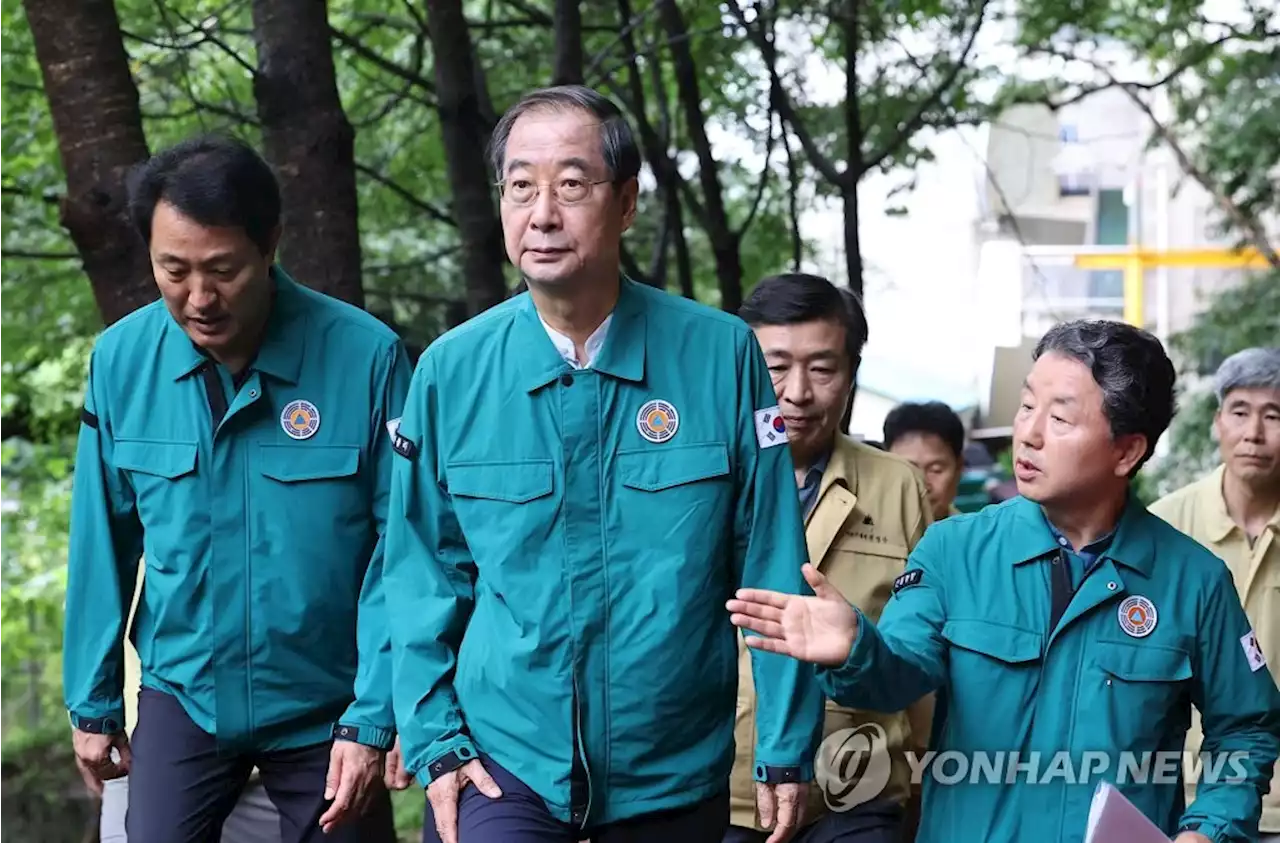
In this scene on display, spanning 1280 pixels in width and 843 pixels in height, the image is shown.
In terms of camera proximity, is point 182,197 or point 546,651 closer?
point 546,651

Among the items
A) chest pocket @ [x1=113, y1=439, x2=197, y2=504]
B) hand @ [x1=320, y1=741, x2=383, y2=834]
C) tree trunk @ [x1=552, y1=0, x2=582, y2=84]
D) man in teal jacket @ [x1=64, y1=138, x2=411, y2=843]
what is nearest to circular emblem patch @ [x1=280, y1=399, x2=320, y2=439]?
man in teal jacket @ [x1=64, y1=138, x2=411, y2=843]

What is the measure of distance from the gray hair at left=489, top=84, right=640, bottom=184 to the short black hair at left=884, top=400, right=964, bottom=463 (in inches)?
136

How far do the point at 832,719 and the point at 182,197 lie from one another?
1997 mm

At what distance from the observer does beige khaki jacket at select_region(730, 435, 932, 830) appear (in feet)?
14.7

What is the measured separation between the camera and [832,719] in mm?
4516

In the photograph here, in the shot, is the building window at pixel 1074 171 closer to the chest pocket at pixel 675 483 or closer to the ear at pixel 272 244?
the ear at pixel 272 244

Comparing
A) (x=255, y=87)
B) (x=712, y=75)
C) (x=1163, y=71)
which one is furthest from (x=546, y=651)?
(x=1163, y=71)

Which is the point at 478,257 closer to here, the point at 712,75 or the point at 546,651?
the point at 712,75

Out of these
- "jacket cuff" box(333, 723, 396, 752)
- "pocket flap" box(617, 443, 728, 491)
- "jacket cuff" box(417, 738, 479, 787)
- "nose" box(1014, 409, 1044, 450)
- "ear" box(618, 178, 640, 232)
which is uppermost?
"ear" box(618, 178, 640, 232)

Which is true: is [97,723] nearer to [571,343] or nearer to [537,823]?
[537,823]

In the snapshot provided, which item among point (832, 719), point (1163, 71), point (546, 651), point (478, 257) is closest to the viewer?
point (546, 651)

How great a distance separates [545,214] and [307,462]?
1.05 metres

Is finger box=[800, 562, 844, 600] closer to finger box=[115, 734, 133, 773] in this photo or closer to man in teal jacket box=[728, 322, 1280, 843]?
man in teal jacket box=[728, 322, 1280, 843]

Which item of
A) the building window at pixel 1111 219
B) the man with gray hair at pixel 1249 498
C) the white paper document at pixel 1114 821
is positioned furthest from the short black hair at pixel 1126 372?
the building window at pixel 1111 219
